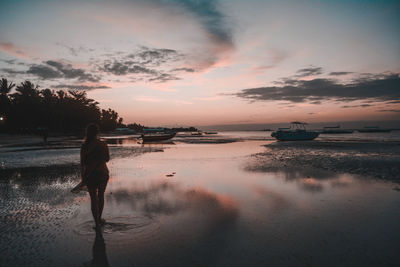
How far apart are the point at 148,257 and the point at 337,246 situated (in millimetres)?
3622

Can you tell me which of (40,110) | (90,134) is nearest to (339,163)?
(90,134)

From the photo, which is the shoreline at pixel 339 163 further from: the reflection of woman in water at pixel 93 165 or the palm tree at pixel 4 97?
the palm tree at pixel 4 97

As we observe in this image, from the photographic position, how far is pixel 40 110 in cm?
6962

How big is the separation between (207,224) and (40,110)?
79211mm

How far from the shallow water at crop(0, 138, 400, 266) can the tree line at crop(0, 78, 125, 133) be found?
219ft

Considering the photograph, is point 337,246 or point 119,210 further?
point 119,210

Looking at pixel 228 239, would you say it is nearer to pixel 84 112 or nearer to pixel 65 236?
pixel 65 236

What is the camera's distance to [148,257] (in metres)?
4.27

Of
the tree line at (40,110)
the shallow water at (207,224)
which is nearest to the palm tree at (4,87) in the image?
the tree line at (40,110)

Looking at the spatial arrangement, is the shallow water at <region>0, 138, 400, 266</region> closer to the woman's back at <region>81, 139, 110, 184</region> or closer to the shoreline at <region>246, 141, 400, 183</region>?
the woman's back at <region>81, 139, 110, 184</region>

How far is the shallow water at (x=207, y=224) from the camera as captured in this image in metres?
4.31

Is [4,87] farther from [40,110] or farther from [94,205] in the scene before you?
[94,205]

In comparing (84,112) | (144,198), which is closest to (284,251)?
(144,198)

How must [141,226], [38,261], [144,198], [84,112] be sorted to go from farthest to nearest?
1. [84,112]
2. [144,198]
3. [141,226]
4. [38,261]
